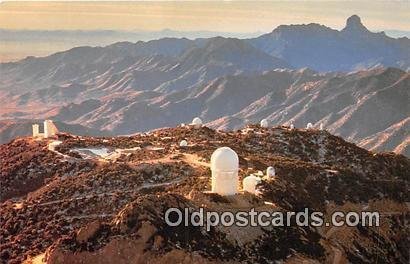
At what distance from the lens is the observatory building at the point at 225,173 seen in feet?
151

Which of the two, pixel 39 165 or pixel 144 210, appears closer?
pixel 144 210

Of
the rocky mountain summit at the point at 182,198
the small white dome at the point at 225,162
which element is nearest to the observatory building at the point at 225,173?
the small white dome at the point at 225,162

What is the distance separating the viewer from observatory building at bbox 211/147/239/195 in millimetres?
46062

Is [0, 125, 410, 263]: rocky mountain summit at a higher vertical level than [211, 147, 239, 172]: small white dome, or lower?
lower

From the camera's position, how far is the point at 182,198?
43.5 meters

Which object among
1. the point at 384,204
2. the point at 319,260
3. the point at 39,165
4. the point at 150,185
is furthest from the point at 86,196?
the point at 384,204

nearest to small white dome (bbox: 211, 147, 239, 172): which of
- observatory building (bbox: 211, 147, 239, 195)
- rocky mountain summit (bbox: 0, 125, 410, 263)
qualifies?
observatory building (bbox: 211, 147, 239, 195)

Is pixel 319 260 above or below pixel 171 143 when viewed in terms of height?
below

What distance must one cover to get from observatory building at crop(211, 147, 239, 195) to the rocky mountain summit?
757 mm

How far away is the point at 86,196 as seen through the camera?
5478 centimetres

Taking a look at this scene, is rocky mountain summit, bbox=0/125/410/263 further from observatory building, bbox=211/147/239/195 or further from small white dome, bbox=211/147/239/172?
small white dome, bbox=211/147/239/172

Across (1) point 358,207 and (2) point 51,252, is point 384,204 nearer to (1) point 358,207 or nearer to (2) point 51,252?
(1) point 358,207

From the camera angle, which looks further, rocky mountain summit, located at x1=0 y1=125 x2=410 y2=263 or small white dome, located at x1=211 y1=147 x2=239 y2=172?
small white dome, located at x1=211 y1=147 x2=239 y2=172

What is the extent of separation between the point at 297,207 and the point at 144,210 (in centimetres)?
1538
